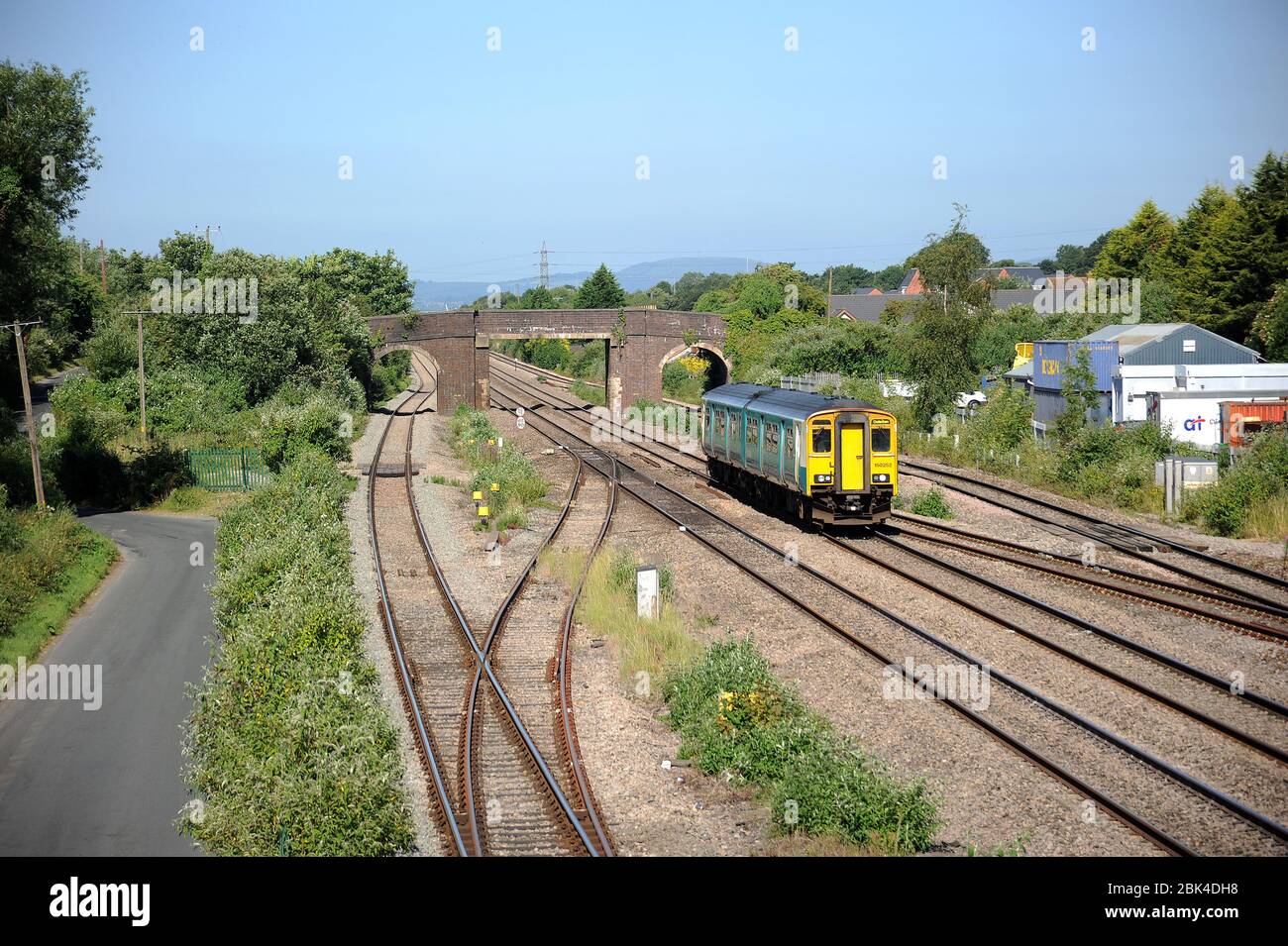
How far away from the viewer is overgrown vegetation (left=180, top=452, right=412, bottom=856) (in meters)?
8.79

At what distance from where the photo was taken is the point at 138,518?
30.0 meters

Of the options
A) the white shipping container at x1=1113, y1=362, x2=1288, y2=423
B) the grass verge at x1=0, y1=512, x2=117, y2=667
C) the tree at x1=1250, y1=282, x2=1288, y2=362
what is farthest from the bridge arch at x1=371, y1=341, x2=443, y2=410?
the tree at x1=1250, y1=282, x2=1288, y2=362

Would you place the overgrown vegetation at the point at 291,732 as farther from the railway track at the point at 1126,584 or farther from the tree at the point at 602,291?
the tree at the point at 602,291

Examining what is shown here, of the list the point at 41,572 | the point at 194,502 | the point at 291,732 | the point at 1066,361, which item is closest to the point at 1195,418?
the point at 1066,361

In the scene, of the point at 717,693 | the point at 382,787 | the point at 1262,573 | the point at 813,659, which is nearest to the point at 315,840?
the point at 382,787

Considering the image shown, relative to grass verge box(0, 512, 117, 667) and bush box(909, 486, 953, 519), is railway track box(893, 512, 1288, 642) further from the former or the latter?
grass verge box(0, 512, 117, 667)

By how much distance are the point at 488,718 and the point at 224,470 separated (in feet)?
76.6

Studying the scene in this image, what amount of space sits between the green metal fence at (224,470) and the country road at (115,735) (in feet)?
34.8

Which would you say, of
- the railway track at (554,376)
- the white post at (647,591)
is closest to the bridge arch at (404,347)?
the railway track at (554,376)

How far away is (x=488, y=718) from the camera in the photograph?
1348 centimetres
